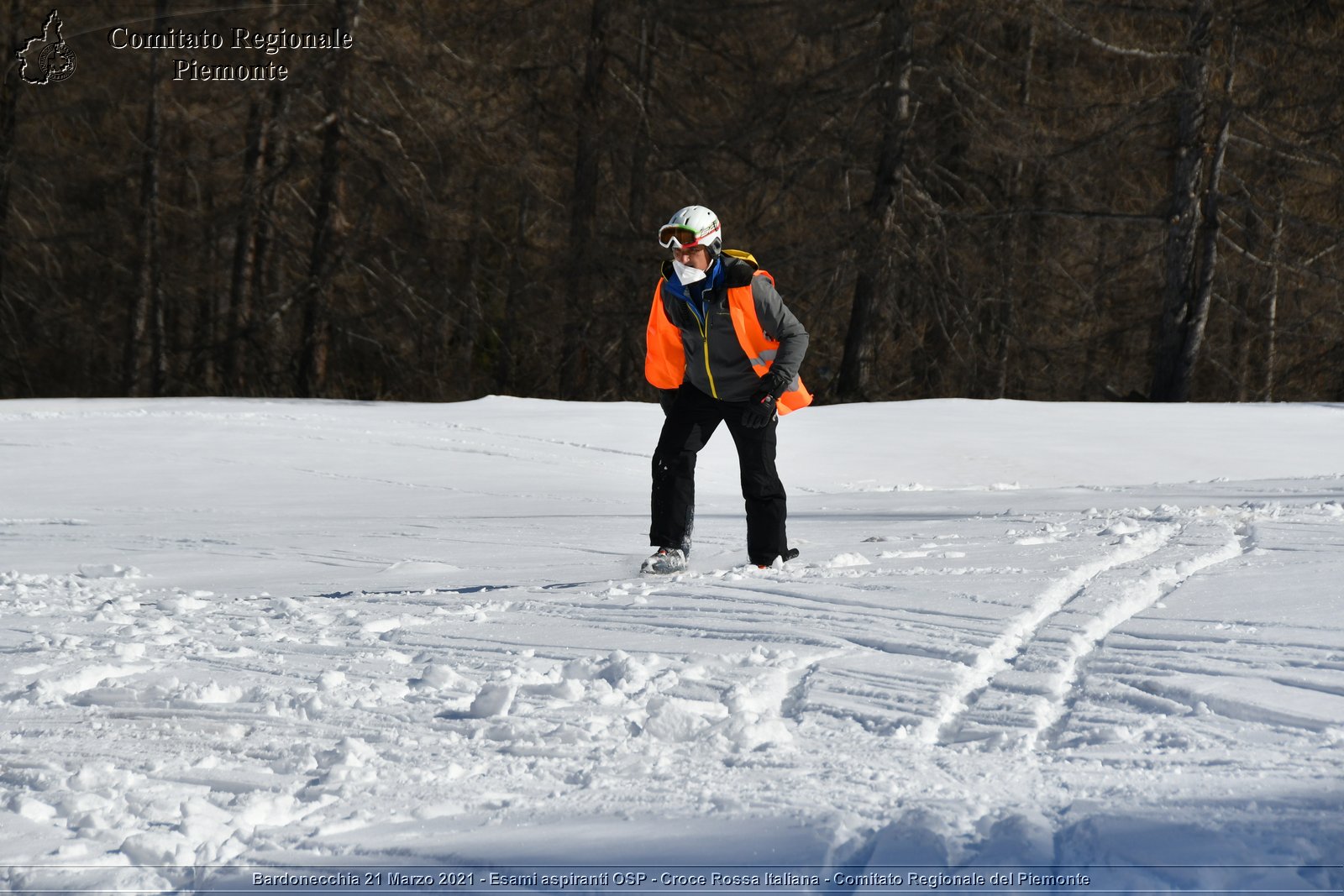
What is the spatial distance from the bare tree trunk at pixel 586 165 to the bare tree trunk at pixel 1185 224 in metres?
7.85

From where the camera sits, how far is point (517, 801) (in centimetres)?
266

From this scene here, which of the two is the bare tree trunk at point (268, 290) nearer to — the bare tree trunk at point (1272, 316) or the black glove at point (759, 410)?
the bare tree trunk at point (1272, 316)

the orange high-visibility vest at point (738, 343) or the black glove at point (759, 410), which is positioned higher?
the orange high-visibility vest at point (738, 343)

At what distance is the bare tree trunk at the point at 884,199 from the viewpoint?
16500 mm

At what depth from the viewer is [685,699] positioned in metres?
3.34

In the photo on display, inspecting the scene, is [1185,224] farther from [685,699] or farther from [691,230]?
[685,699]

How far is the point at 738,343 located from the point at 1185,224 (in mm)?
12488

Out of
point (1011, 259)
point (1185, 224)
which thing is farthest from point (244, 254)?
point (1185, 224)

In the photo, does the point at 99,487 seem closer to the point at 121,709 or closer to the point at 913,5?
the point at 121,709

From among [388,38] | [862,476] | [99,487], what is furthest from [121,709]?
[388,38]

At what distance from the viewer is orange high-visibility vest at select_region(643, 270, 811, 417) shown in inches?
204

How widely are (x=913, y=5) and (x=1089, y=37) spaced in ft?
7.10
